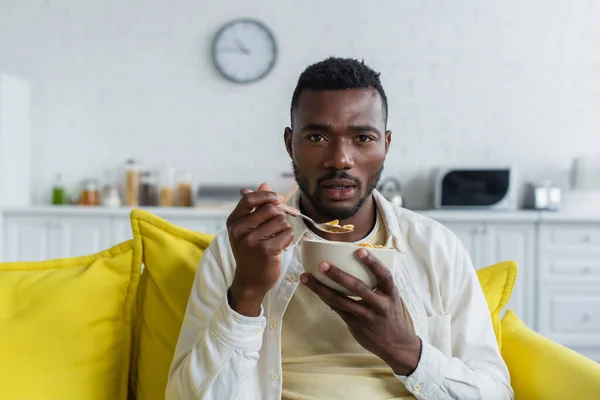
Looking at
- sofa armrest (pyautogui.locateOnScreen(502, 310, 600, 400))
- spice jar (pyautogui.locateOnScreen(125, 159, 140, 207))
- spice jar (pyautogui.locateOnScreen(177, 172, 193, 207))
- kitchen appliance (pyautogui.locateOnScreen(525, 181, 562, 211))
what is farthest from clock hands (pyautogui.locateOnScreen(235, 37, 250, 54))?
sofa armrest (pyautogui.locateOnScreen(502, 310, 600, 400))

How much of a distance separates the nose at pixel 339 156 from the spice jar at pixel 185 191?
2518 millimetres

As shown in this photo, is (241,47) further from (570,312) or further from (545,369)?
(545,369)

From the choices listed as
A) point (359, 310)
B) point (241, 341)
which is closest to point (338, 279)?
point (359, 310)

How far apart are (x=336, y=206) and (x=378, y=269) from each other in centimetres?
27

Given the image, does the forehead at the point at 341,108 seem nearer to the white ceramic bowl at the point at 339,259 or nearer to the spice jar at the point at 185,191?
the white ceramic bowl at the point at 339,259

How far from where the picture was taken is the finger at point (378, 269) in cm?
93

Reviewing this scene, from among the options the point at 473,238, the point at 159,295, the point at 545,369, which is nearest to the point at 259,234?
the point at 159,295

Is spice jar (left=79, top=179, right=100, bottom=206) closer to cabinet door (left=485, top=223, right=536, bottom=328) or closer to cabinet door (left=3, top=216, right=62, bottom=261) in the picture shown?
cabinet door (left=3, top=216, right=62, bottom=261)

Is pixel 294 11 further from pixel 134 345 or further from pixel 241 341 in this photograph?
pixel 241 341

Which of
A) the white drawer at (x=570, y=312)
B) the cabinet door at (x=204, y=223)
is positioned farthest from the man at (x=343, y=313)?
the white drawer at (x=570, y=312)

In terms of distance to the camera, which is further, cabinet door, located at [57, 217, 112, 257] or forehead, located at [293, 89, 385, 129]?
cabinet door, located at [57, 217, 112, 257]

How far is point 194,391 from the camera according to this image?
1035 millimetres

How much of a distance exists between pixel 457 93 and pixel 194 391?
3064 millimetres

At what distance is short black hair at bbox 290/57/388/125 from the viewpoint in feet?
3.97
